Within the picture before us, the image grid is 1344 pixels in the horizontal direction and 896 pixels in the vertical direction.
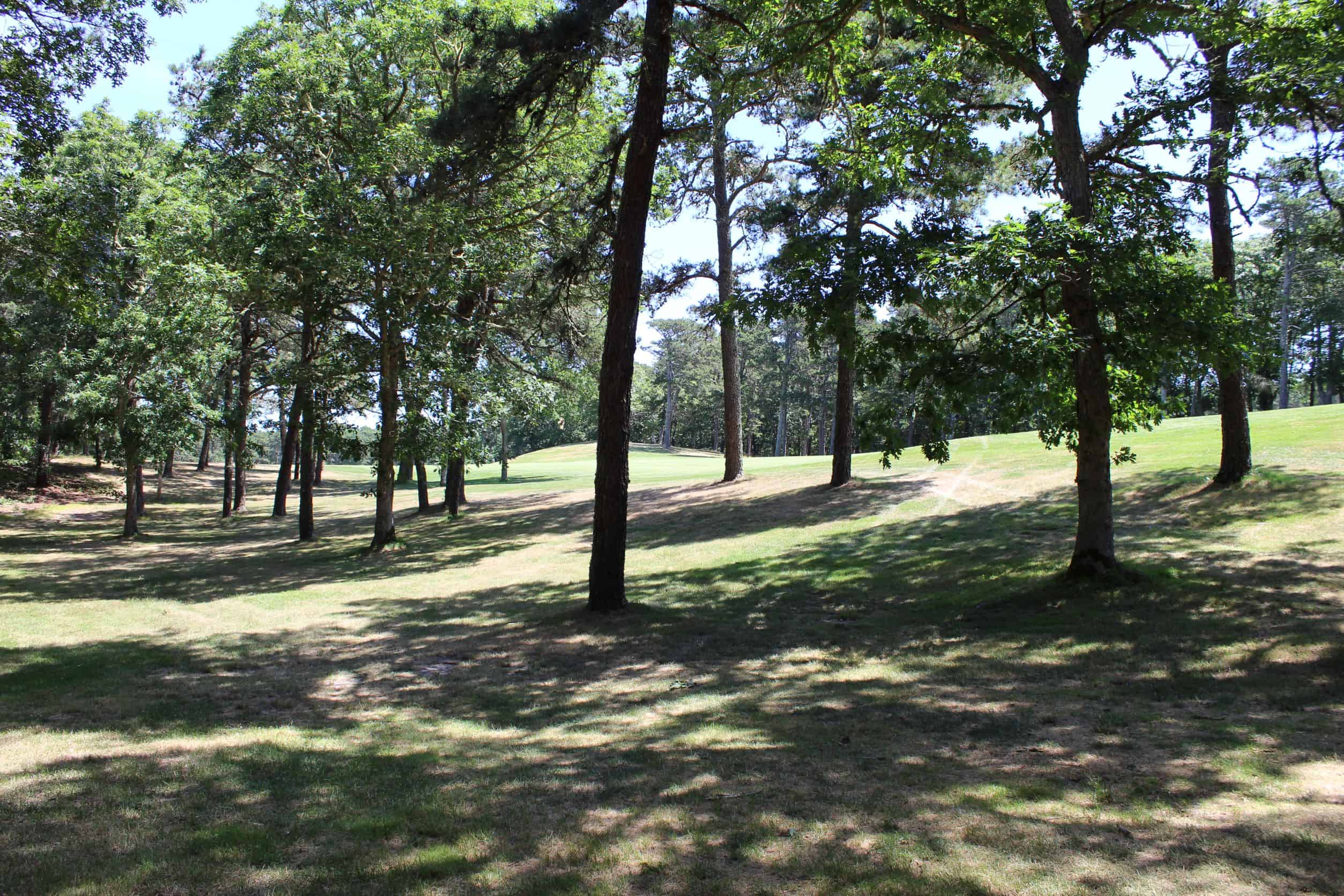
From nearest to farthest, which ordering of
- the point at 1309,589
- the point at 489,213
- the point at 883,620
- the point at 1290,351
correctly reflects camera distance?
the point at 1309,589
the point at 883,620
the point at 489,213
the point at 1290,351

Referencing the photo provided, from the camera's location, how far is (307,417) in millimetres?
19672

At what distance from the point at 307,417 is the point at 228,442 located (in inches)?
327

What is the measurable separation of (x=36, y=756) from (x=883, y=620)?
8.50 m

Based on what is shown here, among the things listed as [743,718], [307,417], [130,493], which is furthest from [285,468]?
[743,718]

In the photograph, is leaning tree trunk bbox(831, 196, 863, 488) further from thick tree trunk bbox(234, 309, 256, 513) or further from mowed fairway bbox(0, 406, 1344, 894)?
thick tree trunk bbox(234, 309, 256, 513)

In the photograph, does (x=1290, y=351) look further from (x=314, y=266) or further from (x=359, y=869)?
(x=359, y=869)

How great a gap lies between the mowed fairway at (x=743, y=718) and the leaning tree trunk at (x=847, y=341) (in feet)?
11.7

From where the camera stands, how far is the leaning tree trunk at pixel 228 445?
25.9m

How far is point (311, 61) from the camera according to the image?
18109 millimetres

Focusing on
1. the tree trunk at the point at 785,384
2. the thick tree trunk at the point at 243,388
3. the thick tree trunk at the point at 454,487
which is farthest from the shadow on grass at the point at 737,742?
the tree trunk at the point at 785,384

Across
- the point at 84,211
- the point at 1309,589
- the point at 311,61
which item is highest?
the point at 311,61

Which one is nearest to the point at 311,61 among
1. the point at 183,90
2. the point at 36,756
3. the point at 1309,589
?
the point at 183,90

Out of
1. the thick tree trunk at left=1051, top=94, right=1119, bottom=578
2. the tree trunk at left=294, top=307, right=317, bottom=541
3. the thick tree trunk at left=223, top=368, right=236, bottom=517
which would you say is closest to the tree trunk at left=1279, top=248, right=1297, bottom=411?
the thick tree trunk at left=1051, top=94, right=1119, bottom=578

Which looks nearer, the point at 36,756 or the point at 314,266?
the point at 36,756
